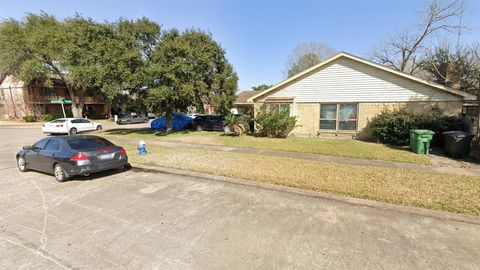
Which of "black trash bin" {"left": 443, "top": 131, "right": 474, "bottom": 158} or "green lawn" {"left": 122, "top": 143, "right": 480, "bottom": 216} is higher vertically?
"black trash bin" {"left": 443, "top": 131, "right": 474, "bottom": 158}

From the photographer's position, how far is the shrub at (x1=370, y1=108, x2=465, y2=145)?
10773 mm

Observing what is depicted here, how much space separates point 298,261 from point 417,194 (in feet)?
13.0

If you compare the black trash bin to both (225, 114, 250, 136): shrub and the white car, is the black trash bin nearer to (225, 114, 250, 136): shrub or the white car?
(225, 114, 250, 136): shrub

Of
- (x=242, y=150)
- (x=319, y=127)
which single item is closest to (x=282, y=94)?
(x=319, y=127)

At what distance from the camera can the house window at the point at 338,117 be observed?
557 inches

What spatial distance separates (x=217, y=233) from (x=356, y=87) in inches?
512

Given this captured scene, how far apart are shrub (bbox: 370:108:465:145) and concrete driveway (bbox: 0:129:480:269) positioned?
8471 millimetres

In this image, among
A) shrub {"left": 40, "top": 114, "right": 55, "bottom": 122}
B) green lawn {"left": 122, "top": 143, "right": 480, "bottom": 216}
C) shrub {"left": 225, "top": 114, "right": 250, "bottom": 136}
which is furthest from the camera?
shrub {"left": 40, "top": 114, "right": 55, "bottom": 122}

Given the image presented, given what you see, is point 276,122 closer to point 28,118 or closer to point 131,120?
point 131,120

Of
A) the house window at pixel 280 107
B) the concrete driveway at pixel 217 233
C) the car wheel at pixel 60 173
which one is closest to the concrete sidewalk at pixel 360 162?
the concrete driveway at pixel 217 233

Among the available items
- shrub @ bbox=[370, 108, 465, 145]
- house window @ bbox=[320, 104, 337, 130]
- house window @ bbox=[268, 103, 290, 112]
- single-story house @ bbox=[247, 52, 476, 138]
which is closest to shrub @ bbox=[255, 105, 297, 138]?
house window @ bbox=[268, 103, 290, 112]

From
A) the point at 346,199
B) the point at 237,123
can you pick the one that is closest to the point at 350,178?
the point at 346,199

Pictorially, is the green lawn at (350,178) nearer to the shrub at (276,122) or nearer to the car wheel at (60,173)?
the car wheel at (60,173)

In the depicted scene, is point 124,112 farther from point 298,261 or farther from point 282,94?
point 298,261
